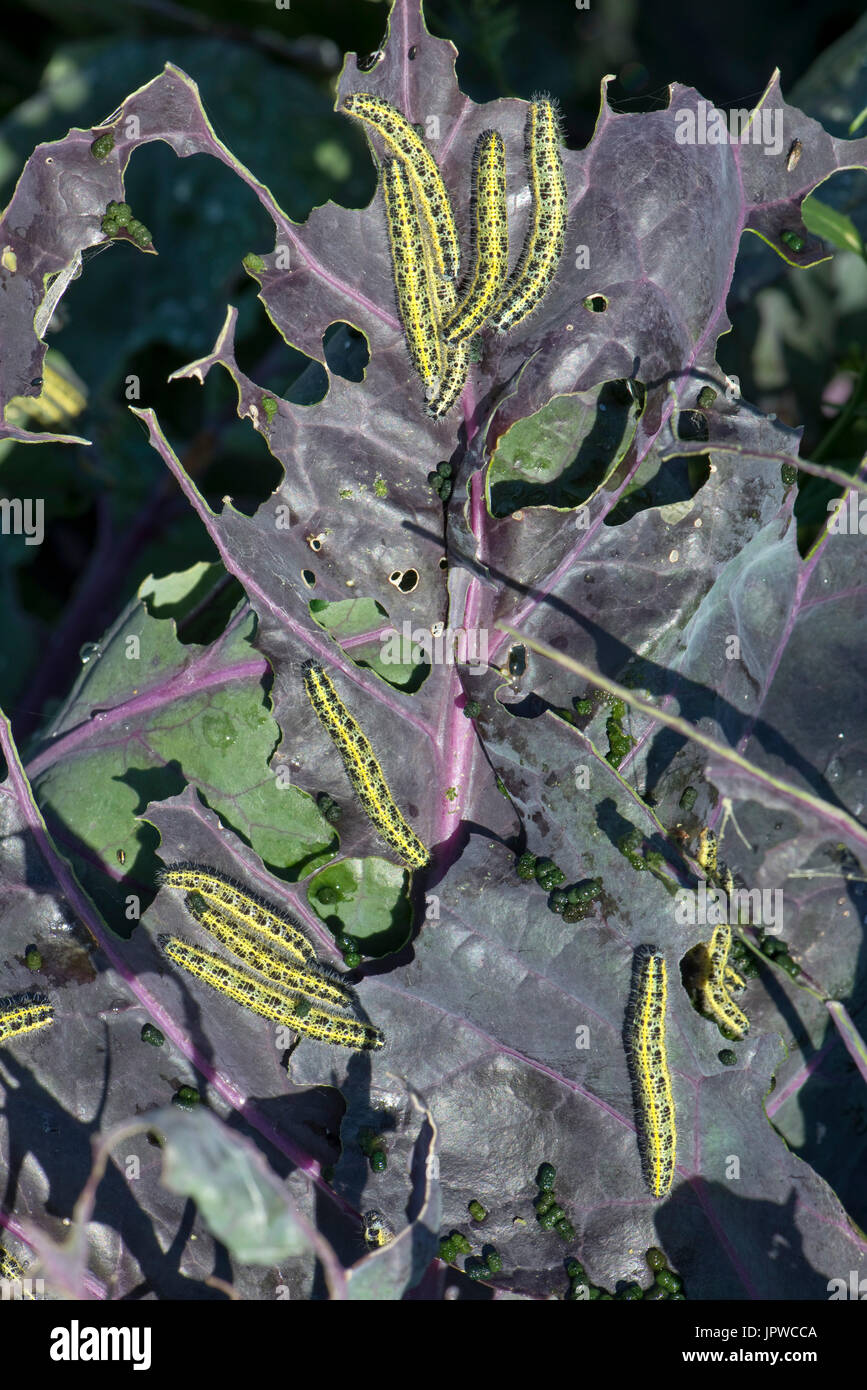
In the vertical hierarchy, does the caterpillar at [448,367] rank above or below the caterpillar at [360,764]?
above

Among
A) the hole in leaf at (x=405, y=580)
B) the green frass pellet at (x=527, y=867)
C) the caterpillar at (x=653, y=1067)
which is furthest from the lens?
A: the hole in leaf at (x=405, y=580)

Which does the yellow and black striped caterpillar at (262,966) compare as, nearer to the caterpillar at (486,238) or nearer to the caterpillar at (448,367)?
the caterpillar at (448,367)

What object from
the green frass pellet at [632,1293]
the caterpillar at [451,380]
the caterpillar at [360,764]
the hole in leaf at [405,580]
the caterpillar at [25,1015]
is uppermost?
the caterpillar at [451,380]

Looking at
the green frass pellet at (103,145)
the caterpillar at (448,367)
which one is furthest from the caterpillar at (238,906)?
the green frass pellet at (103,145)

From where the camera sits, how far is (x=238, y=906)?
4.13 meters

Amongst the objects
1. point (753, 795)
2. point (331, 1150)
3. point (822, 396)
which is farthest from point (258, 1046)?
point (822, 396)

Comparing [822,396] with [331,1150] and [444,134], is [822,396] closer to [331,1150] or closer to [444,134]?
[444,134]

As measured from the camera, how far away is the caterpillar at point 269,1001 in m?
4.04

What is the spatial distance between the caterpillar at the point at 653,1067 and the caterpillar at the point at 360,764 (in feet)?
Answer: 3.16

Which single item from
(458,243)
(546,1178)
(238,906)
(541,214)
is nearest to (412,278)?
(458,243)

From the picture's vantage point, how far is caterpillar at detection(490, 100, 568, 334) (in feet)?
13.4

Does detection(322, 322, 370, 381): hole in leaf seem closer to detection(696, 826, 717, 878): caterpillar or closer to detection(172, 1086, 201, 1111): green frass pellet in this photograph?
detection(696, 826, 717, 878): caterpillar

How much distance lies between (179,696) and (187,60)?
3454mm

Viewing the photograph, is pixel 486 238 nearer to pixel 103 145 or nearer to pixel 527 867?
pixel 103 145
